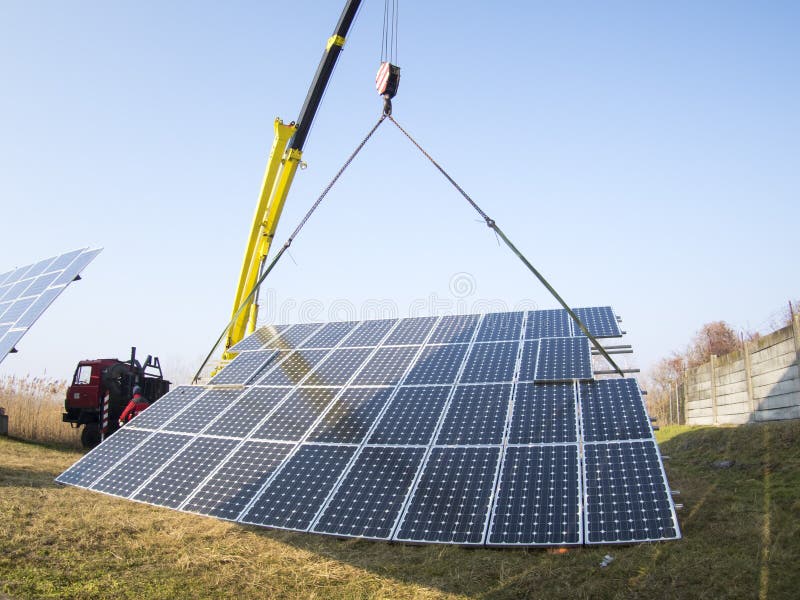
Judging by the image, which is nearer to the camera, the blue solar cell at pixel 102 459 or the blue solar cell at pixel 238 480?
the blue solar cell at pixel 238 480

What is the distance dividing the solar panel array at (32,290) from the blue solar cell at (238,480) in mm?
4449

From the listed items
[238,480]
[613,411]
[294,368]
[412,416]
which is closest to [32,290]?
[294,368]

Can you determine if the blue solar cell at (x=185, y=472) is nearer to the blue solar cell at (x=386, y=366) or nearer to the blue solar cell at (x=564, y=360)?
the blue solar cell at (x=386, y=366)

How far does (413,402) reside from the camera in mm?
9609

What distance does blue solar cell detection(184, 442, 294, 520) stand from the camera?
819 cm

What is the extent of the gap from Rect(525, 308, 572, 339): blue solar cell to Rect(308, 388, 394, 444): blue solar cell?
3.01 m

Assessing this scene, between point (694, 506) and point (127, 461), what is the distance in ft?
28.9

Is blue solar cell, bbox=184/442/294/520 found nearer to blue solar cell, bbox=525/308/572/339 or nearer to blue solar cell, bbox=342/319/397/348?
blue solar cell, bbox=342/319/397/348

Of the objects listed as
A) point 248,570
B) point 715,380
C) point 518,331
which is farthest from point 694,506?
point 715,380

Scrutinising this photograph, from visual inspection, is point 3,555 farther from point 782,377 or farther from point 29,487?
point 782,377

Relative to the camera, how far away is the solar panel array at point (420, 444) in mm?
7035

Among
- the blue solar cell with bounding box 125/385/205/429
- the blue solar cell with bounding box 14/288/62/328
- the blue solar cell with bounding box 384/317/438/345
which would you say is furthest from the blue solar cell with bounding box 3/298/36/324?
the blue solar cell with bounding box 384/317/438/345

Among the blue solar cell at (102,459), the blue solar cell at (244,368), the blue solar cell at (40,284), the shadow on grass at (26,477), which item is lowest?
the shadow on grass at (26,477)

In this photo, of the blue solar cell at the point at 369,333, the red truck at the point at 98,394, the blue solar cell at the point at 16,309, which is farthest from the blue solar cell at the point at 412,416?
the red truck at the point at 98,394
